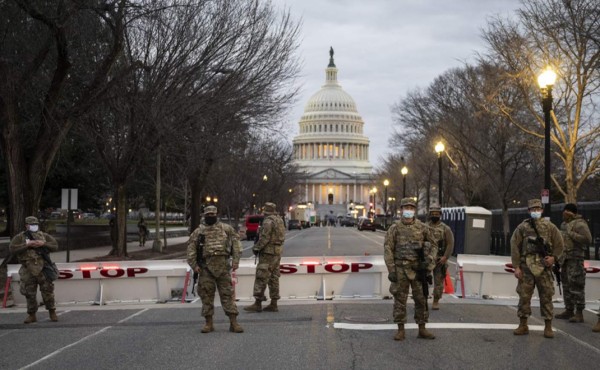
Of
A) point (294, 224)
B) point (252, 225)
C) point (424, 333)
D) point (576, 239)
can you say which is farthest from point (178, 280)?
point (294, 224)

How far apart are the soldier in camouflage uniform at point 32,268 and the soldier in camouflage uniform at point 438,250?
20.4 feet

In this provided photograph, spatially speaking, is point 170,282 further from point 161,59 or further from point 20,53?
point 161,59

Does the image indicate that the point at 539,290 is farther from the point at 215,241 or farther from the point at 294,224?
→ the point at 294,224

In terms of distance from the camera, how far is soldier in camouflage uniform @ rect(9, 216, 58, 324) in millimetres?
11758

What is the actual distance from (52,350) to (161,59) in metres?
16.3

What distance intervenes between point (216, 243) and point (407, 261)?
2.64m

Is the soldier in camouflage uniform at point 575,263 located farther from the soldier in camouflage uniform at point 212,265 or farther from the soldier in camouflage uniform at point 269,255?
the soldier in camouflage uniform at point 212,265

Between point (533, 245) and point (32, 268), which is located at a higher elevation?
point (533, 245)

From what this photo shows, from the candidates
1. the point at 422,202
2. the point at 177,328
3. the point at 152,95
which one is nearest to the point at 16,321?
the point at 177,328

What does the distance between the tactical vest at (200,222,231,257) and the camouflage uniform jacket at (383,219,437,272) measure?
224 centimetres

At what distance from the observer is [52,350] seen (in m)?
9.36

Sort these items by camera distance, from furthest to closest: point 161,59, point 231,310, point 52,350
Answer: point 161,59 < point 231,310 < point 52,350

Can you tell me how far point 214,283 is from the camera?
10508 mm

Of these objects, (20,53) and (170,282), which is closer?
(170,282)
